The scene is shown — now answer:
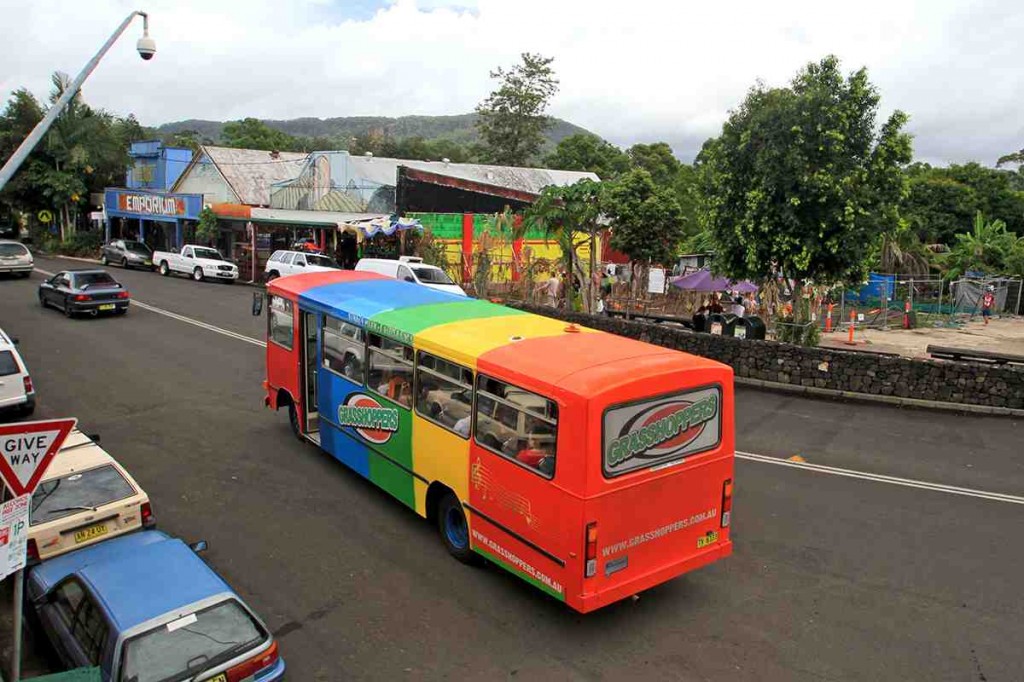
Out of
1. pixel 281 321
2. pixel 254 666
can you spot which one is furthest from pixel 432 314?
pixel 254 666

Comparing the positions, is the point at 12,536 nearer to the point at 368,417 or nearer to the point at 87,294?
the point at 368,417

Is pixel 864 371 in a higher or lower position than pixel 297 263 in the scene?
lower

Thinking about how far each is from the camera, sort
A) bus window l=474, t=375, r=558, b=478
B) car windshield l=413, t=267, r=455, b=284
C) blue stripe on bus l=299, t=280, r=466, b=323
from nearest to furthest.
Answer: bus window l=474, t=375, r=558, b=478
blue stripe on bus l=299, t=280, r=466, b=323
car windshield l=413, t=267, r=455, b=284

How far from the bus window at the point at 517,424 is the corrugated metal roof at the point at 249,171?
4118 centimetres

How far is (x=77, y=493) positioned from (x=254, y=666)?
132 inches

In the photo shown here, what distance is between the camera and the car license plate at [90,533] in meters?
7.39

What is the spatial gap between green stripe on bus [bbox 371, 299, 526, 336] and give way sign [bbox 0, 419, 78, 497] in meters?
4.13

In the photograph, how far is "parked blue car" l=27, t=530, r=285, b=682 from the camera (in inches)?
216

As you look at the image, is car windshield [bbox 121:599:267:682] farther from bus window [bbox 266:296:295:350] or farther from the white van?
the white van

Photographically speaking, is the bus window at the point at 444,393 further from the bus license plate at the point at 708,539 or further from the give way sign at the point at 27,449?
the give way sign at the point at 27,449

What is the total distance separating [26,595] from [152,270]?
3673 centimetres

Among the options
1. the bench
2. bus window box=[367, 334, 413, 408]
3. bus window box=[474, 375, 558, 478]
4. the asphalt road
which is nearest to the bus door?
the asphalt road

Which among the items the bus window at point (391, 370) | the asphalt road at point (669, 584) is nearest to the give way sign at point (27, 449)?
the asphalt road at point (669, 584)

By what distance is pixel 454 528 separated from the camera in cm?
846
